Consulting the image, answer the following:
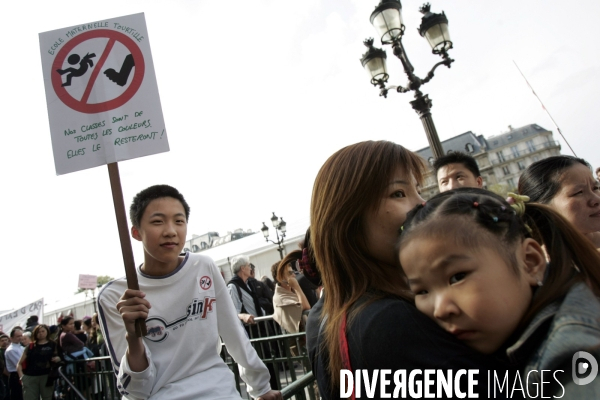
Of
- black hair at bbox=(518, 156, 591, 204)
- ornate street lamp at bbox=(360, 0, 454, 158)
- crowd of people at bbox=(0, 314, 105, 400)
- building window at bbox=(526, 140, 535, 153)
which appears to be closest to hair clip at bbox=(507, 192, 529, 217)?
black hair at bbox=(518, 156, 591, 204)

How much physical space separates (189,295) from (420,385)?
1568 millimetres

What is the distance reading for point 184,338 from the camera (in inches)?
82.1

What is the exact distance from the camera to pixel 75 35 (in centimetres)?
225

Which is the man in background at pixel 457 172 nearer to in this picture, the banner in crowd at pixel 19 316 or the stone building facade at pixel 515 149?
the banner in crowd at pixel 19 316

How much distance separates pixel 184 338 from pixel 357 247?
1255mm

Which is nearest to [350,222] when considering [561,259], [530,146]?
[561,259]

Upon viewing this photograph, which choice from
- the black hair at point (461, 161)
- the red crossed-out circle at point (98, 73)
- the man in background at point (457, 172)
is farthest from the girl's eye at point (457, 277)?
the black hair at point (461, 161)

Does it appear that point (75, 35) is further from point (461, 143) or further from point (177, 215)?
point (461, 143)

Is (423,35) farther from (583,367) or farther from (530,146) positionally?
(530,146)

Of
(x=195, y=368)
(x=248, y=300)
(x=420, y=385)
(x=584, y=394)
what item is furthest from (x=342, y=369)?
(x=248, y=300)

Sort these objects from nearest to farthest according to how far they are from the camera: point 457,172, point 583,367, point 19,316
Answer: point 583,367 → point 457,172 → point 19,316

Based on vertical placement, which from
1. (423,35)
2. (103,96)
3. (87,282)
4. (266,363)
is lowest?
(266,363)

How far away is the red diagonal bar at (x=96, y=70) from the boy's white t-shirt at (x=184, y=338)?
3.35ft

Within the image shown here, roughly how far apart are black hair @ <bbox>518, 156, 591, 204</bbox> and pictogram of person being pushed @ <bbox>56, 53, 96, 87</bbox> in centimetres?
273
